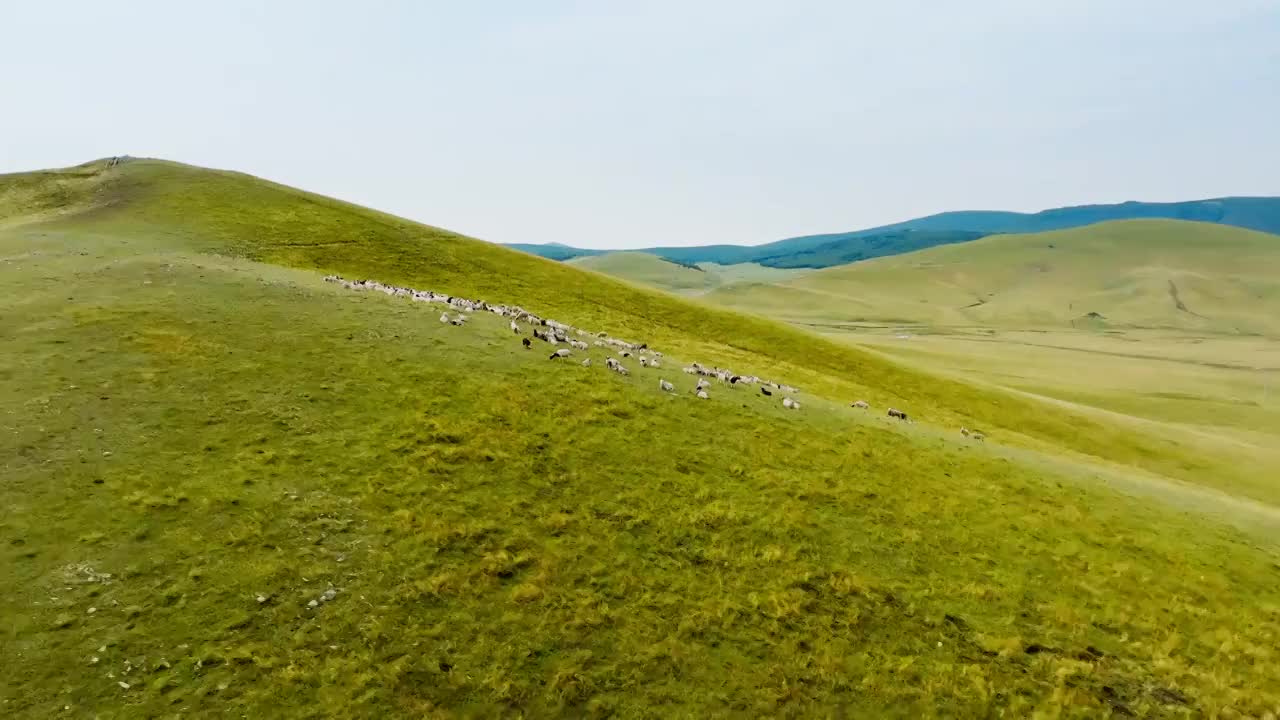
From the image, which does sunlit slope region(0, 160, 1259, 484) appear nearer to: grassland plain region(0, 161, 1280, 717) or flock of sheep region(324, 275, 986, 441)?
flock of sheep region(324, 275, 986, 441)

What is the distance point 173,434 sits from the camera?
19.5 m

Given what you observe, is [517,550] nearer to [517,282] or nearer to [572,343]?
[572,343]

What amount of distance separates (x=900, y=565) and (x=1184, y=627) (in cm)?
778

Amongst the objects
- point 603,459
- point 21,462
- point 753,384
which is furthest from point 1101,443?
point 21,462

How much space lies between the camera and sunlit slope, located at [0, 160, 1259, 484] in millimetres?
48188

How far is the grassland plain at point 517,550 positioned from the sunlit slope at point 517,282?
69.4 feet

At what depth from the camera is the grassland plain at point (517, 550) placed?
13.9 meters

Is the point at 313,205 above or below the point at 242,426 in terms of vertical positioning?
above

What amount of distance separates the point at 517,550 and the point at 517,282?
43.3 m

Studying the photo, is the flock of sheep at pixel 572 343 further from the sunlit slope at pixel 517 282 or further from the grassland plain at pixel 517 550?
the sunlit slope at pixel 517 282

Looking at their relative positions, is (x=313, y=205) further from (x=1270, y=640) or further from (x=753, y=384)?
(x=1270, y=640)

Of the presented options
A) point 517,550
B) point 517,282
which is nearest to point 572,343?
point 517,550

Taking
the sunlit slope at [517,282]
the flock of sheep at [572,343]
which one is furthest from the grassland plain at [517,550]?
the sunlit slope at [517,282]

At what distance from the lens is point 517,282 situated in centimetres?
5825
